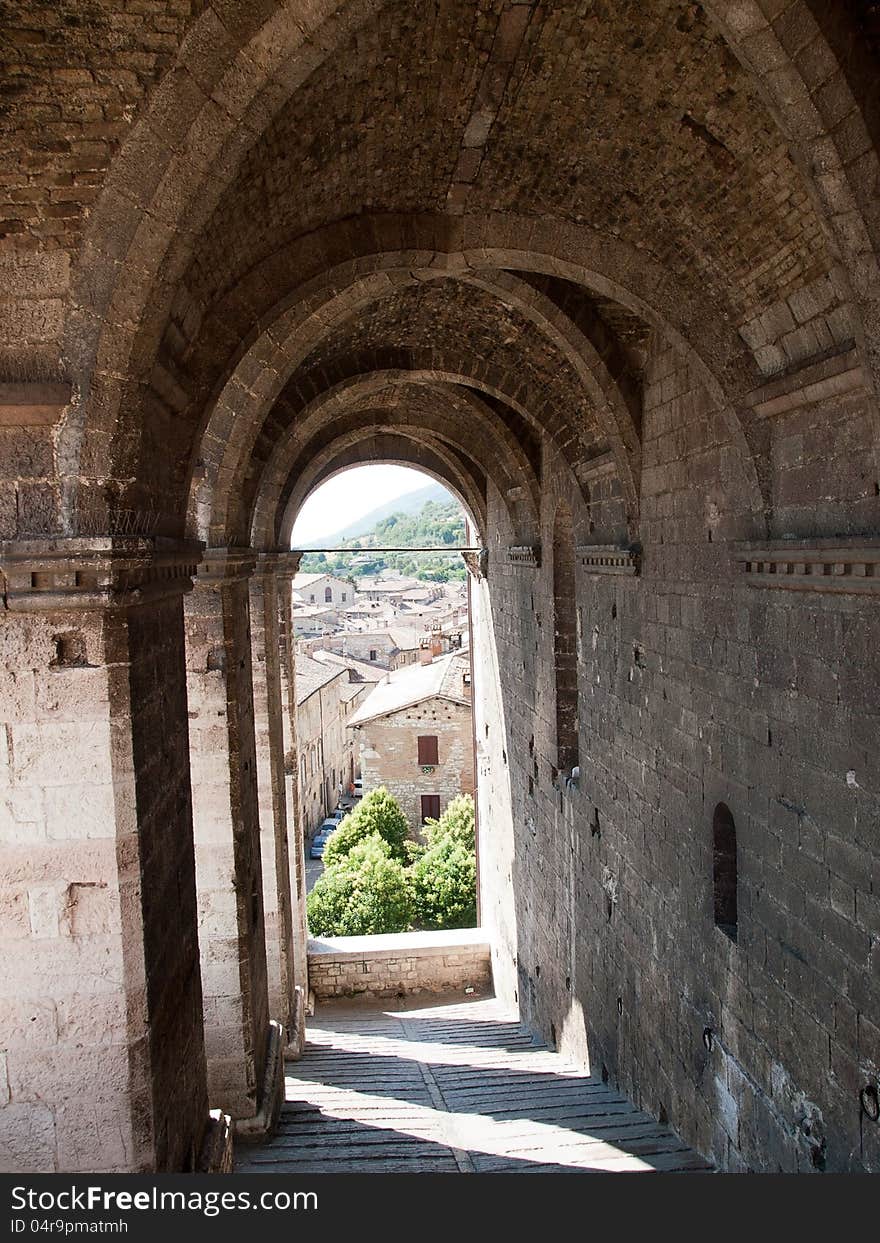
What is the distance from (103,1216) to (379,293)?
17.1 feet

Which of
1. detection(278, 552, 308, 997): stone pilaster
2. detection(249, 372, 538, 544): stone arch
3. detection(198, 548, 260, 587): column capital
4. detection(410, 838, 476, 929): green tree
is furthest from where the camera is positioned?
detection(410, 838, 476, 929): green tree

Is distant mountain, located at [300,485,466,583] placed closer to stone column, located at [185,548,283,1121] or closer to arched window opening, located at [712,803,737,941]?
stone column, located at [185,548,283,1121]

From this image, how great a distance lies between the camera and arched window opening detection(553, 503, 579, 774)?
1018 cm

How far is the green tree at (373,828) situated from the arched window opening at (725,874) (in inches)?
671

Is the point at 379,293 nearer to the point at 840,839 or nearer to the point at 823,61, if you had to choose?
the point at 823,61

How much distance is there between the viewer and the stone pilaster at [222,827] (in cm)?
676

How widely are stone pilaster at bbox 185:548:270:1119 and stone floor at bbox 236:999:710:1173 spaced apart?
650mm

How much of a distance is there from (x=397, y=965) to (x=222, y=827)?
9031mm

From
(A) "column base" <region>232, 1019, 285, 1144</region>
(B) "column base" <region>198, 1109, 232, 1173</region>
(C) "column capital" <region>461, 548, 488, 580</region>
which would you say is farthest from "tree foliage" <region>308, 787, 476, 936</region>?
(B) "column base" <region>198, 1109, 232, 1173</region>

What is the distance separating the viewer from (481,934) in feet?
52.6

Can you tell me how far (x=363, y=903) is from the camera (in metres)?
18.4

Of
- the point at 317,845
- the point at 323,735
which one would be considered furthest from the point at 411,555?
the point at 317,845

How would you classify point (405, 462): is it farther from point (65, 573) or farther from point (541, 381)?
point (65, 573)

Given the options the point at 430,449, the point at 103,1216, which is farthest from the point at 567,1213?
the point at 430,449
